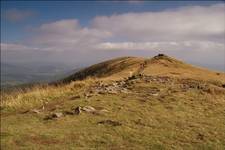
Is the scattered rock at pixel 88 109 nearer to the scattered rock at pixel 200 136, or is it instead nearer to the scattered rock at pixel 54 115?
the scattered rock at pixel 54 115

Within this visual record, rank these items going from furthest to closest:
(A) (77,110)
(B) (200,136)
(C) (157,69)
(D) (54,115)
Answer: (C) (157,69)
(A) (77,110)
(D) (54,115)
(B) (200,136)

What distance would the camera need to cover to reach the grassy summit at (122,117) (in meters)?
13.1

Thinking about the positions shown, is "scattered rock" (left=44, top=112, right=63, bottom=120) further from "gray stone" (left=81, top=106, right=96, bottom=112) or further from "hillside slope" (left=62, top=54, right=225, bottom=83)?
"hillside slope" (left=62, top=54, right=225, bottom=83)

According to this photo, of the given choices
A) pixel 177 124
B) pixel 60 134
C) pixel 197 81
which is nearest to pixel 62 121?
pixel 60 134

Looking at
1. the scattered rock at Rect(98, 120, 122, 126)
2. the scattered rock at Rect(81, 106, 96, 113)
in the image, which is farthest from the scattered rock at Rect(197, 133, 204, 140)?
the scattered rock at Rect(81, 106, 96, 113)

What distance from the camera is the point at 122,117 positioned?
1628 centimetres

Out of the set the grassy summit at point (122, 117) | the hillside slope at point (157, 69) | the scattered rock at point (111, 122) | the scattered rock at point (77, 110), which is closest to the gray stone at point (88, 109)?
the grassy summit at point (122, 117)

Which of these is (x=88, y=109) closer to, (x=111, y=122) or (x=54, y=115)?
(x=54, y=115)

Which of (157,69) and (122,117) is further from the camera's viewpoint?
(157,69)

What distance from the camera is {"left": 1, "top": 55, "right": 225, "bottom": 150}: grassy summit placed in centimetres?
1307

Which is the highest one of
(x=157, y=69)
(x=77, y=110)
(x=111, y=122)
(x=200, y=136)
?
(x=157, y=69)

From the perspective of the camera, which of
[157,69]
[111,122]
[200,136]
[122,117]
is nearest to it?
[200,136]

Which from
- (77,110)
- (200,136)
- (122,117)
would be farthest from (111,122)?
(200,136)

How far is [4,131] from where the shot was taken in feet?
46.1
